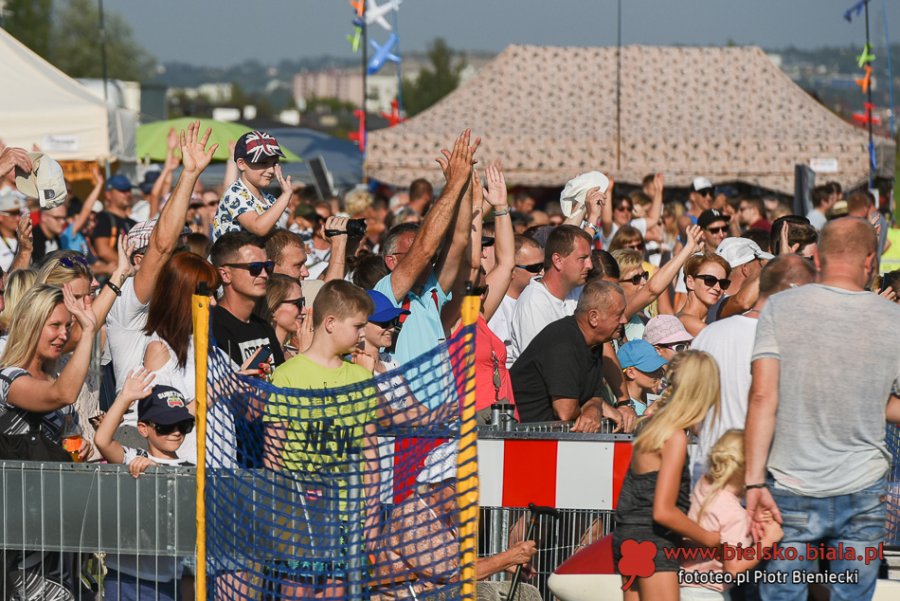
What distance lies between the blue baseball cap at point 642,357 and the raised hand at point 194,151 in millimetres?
2541

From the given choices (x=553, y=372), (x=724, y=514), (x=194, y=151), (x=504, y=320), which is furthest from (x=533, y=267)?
(x=724, y=514)

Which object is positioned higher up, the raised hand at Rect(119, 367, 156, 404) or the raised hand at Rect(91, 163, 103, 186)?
the raised hand at Rect(119, 367, 156, 404)

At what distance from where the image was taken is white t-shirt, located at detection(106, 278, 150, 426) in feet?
20.4

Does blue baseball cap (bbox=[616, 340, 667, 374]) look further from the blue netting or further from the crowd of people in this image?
the blue netting

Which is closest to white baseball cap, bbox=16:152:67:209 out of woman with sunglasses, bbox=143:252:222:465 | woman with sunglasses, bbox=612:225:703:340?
woman with sunglasses, bbox=143:252:222:465

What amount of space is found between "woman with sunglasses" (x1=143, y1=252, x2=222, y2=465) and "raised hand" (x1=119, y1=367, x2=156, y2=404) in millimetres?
238

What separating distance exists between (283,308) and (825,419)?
3.06 meters

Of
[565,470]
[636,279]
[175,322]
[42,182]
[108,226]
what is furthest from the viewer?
[108,226]

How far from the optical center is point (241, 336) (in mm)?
6152

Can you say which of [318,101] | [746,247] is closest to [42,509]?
[746,247]

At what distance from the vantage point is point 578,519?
5.59 m

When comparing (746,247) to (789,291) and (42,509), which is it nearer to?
(789,291)

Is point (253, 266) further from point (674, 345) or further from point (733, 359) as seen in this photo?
point (674, 345)

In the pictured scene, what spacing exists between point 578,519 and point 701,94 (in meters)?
21.6
